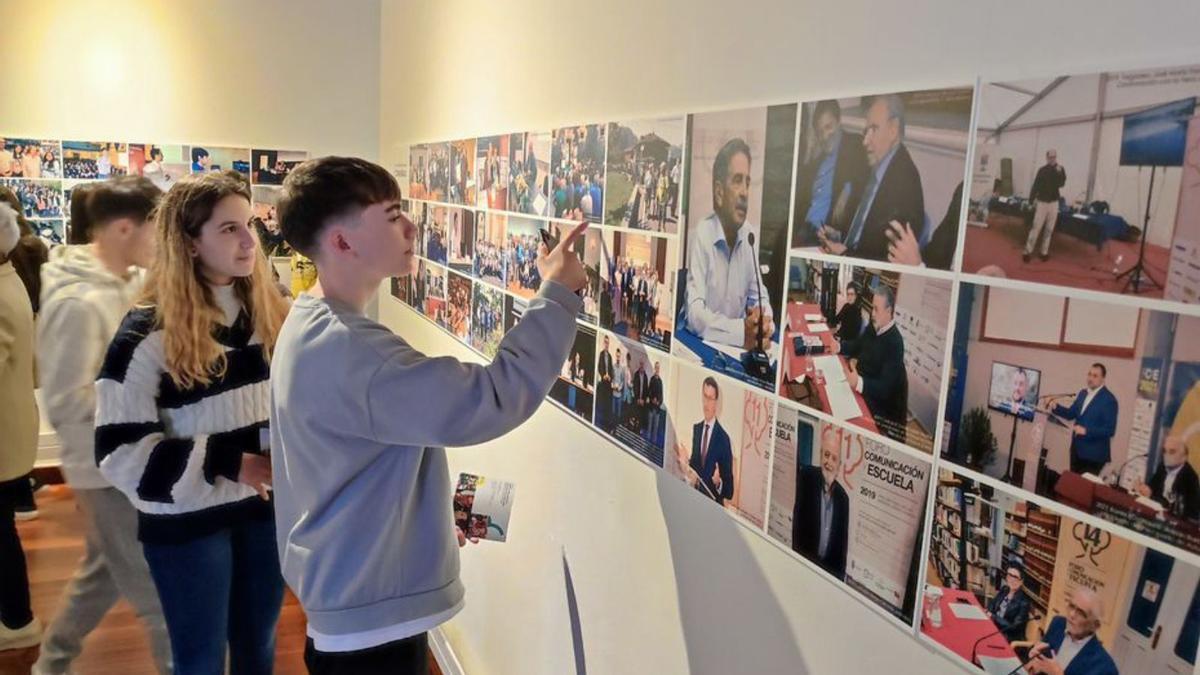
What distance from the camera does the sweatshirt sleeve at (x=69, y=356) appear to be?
1948mm

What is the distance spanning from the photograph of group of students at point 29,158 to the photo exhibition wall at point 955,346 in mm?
3686

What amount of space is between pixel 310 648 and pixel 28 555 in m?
2.66

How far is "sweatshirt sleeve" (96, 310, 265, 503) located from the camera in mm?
1631

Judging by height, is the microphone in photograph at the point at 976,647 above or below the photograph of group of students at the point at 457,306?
below

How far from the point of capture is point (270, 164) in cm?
406

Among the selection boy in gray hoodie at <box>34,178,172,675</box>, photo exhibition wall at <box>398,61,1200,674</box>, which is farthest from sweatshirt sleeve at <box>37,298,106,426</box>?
photo exhibition wall at <box>398,61,1200,674</box>

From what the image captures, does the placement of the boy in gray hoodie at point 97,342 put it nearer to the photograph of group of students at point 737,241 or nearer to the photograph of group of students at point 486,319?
the photograph of group of students at point 486,319

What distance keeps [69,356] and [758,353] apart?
1709 mm

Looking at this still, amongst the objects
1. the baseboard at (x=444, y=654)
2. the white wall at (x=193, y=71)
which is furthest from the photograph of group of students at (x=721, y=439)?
the white wall at (x=193, y=71)

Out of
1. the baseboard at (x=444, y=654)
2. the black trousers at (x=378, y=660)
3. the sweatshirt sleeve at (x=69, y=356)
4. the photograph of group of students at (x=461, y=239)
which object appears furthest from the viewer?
the baseboard at (x=444, y=654)

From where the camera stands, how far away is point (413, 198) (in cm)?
286

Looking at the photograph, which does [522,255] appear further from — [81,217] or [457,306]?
[81,217]

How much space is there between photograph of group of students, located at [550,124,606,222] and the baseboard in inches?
61.6

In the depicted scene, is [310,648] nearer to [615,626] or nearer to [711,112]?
[615,626]
